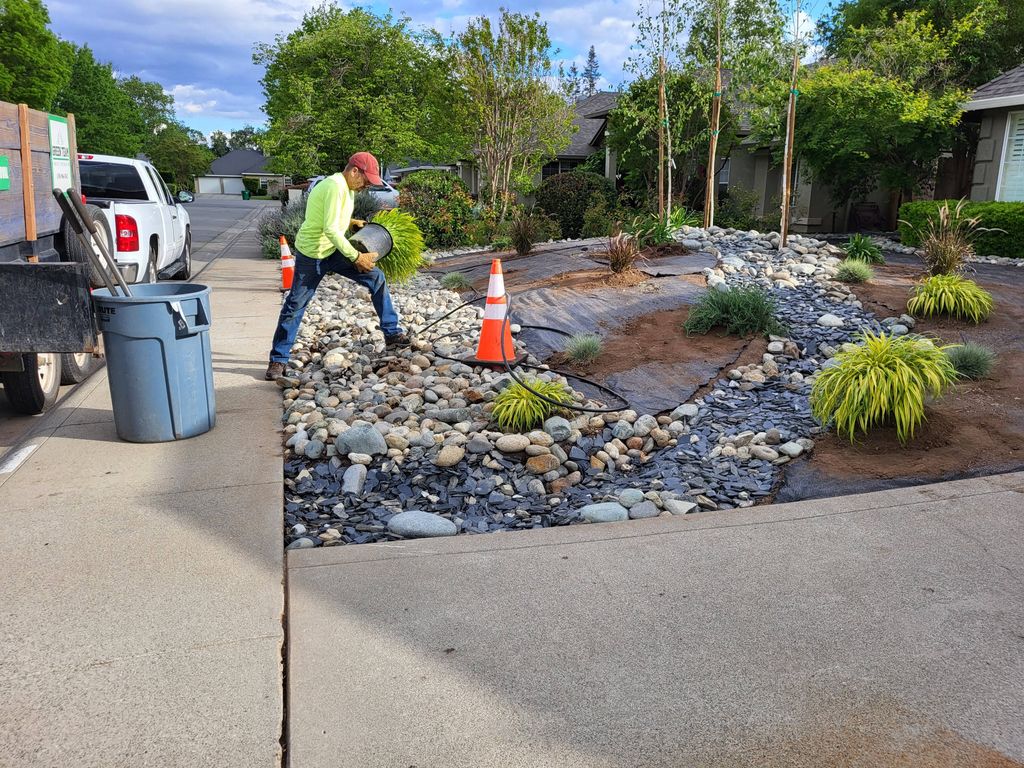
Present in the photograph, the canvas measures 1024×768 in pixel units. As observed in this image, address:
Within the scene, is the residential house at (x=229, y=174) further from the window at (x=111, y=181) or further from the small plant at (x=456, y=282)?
the small plant at (x=456, y=282)

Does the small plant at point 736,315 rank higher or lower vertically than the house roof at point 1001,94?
lower

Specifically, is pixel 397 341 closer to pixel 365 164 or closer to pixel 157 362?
pixel 365 164

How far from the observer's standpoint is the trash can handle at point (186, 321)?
5.23m

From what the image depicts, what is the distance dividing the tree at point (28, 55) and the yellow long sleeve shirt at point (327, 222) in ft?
125

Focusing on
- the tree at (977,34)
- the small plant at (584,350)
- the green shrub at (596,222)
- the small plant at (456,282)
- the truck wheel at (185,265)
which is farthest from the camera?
the tree at (977,34)

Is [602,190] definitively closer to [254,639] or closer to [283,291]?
[283,291]

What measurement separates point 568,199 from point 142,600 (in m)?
18.0

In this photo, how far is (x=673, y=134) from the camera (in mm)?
20875

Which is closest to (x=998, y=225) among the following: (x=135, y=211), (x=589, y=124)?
(x=135, y=211)

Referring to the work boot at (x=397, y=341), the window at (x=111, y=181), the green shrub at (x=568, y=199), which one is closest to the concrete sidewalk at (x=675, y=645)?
the work boot at (x=397, y=341)

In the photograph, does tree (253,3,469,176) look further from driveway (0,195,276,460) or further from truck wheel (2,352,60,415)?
truck wheel (2,352,60,415)

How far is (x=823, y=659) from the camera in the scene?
9.77 ft

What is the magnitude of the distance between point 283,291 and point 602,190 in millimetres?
11028

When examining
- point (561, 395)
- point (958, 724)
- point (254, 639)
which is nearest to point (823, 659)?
point (958, 724)
